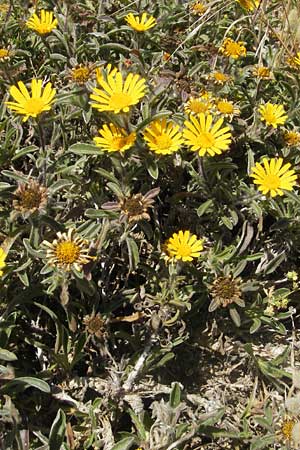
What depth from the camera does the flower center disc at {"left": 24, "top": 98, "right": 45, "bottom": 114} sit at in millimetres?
2566

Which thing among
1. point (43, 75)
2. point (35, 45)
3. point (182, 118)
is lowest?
point (182, 118)

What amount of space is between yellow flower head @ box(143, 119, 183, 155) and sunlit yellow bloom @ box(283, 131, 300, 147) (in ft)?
2.17

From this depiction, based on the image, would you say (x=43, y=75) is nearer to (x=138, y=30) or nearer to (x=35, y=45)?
(x=35, y=45)

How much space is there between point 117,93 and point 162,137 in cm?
27

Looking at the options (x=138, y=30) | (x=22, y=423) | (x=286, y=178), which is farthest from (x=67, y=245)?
(x=138, y=30)

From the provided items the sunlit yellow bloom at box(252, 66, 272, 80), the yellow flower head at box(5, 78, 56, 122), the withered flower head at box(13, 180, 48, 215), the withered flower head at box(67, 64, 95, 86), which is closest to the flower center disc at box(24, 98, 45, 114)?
the yellow flower head at box(5, 78, 56, 122)

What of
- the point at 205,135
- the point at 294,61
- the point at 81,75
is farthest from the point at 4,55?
the point at 294,61

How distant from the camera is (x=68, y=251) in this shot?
233 centimetres

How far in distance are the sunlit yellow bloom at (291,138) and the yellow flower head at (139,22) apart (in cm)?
100

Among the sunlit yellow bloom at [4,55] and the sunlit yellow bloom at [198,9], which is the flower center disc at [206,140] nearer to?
the sunlit yellow bloom at [4,55]

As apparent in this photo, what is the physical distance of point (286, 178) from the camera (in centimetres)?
274

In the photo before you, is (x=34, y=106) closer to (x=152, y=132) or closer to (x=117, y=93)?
(x=117, y=93)

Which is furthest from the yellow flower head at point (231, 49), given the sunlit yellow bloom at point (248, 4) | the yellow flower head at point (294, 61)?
the sunlit yellow bloom at point (248, 4)

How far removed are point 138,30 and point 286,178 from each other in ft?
4.12
